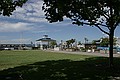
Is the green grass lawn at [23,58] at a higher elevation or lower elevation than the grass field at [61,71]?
higher

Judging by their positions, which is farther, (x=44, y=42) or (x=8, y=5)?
(x=44, y=42)

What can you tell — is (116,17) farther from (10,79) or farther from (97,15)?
(10,79)

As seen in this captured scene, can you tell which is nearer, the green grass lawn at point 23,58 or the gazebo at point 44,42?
the green grass lawn at point 23,58

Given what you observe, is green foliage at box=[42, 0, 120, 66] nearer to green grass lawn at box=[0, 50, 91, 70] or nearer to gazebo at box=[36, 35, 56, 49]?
green grass lawn at box=[0, 50, 91, 70]

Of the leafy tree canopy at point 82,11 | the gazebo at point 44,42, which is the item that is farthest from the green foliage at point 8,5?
the gazebo at point 44,42

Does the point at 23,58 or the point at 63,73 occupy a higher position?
the point at 23,58

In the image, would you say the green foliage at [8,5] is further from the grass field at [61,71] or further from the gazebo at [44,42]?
the gazebo at [44,42]

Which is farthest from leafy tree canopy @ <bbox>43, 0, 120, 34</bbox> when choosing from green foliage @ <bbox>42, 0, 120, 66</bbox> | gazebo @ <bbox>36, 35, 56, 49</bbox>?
gazebo @ <bbox>36, 35, 56, 49</bbox>

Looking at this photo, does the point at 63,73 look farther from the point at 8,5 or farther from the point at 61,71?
the point at 8,5

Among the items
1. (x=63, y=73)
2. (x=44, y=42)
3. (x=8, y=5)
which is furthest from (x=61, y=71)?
(x=44, y=42)

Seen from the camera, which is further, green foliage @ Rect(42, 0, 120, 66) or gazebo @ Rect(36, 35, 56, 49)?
gazebo @ Rect(36, 35, 56, 49)

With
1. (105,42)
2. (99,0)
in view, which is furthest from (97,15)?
(105,42)

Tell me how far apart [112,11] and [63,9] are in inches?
156

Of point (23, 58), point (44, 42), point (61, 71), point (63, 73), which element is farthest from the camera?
point (44, 42)
